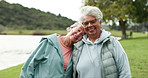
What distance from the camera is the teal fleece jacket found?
284 cm

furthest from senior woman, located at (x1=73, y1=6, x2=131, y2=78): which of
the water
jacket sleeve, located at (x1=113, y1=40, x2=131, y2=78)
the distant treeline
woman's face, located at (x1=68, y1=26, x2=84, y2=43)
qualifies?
the distant treeline

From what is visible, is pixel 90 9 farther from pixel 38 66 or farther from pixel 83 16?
pixel 38 66

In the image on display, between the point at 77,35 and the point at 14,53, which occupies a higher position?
the point at 77,35

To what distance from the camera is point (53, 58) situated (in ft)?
9.32

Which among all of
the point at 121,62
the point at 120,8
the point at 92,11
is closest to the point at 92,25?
the point at 92,11

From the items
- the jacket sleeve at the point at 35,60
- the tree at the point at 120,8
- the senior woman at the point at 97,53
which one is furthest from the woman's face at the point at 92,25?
the tree at the point at 120,8

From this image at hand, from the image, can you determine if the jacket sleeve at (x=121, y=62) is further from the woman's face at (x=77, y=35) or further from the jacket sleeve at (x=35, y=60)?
the jacket sleeve at (x=35, y=60)

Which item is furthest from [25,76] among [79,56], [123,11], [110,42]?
[123,11]

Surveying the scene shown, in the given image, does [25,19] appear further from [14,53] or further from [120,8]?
[14,53]

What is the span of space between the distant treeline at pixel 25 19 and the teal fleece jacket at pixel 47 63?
268 ft

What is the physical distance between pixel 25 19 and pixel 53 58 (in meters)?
87.2

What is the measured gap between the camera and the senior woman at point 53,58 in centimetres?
284

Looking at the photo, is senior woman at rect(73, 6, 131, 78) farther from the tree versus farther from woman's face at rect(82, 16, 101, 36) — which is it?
the tree

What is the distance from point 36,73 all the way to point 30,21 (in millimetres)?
88967
